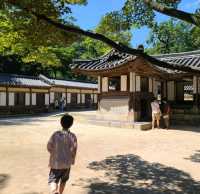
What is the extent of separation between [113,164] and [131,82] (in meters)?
11.1

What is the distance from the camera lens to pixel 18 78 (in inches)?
1357

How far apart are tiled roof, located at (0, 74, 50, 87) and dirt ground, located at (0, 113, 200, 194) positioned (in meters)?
16.9

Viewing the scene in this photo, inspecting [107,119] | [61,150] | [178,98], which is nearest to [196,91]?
[178,98]

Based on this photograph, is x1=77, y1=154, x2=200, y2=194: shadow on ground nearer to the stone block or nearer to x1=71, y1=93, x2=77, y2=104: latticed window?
the stone block

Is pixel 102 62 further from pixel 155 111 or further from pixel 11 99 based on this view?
pixel 11 99

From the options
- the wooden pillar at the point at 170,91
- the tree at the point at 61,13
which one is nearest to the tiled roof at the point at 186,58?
the wooden pillar at the point at 170,91

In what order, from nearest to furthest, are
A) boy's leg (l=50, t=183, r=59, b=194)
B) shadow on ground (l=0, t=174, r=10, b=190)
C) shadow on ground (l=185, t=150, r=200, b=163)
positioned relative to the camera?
boy's leg (l=50, t=183, r=59, b=194)
shadow on ground (l=0, t=174, r=10, b=190)
shadow on ground (l=185, t=150, r=200, b=163)

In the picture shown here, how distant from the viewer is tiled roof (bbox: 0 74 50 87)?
105 feet

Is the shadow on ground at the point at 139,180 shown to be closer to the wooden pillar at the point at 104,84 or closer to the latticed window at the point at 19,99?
the wooden pillar at the point at 104,84

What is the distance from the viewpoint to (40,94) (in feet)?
119

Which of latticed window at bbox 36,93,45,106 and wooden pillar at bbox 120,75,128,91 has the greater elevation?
wooden pillar at bbox 120,75,128,91

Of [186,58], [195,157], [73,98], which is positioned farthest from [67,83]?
[195,157]

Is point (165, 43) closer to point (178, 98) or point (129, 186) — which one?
point (178, 98)

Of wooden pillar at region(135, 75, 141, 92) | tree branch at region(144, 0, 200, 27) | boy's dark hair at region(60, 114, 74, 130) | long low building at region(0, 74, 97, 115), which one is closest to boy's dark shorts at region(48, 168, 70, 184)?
boy's dark hair at region(60, 114, 74, 130)
